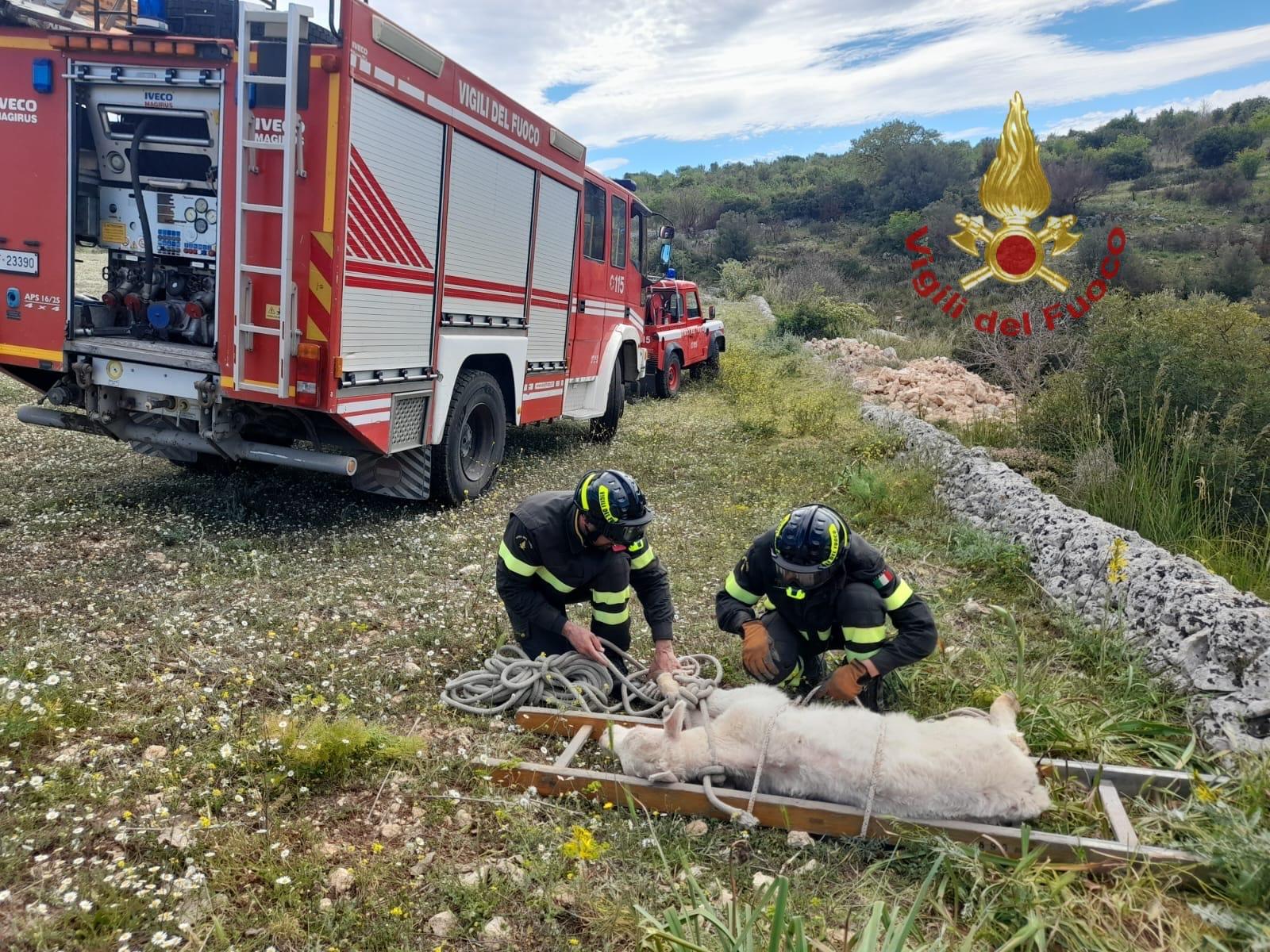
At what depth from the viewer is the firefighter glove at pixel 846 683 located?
144 inches

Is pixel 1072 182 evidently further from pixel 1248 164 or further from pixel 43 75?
pixel 43 75

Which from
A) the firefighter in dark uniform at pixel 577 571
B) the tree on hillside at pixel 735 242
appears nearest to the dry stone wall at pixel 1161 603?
the firefighter in dark uniform at pixel 577 571

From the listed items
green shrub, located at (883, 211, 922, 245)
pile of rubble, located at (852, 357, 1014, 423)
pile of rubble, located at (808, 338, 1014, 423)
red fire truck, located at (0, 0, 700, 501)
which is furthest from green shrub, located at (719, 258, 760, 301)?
red fire truck, located at (0, 0, 700, 501)

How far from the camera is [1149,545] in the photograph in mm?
4977

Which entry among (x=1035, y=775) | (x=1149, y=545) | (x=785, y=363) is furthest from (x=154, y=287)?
(x=785, y=363)

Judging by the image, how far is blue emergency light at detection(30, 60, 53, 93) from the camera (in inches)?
212

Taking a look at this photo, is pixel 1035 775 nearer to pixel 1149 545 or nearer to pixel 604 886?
pixel 604 886

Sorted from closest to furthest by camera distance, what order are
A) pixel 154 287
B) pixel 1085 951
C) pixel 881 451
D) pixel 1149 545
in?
pixel 1085 951, pixel 1149 545, pixel 154 287, pixel 881 451

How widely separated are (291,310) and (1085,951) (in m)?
5.00

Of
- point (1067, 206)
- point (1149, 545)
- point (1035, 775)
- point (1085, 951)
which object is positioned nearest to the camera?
point (1085, 951)

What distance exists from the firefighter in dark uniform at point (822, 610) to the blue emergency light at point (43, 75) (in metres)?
5.23

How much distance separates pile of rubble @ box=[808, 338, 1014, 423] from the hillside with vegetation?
0.48 meters

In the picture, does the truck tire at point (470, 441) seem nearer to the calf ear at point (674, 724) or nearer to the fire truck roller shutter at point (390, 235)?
the fire truck roller shutter at point (390, 235)

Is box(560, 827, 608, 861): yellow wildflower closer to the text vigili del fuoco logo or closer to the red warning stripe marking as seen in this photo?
the red warning stripe marking
